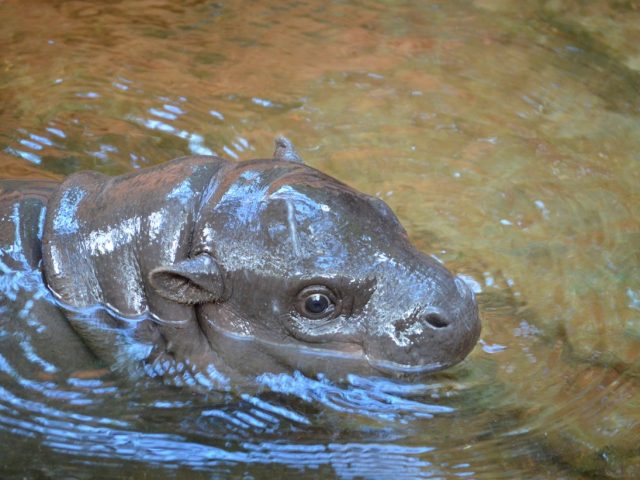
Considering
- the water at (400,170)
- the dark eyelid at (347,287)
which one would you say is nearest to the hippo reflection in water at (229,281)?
the dark eyelid at (347,287)

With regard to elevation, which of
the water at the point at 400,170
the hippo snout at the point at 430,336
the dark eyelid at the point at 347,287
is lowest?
the water at the point at 400,170

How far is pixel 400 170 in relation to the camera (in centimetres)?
685

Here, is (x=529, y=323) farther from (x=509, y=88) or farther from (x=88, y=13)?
(x=88, y=13)

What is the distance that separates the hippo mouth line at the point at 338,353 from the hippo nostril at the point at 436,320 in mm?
229

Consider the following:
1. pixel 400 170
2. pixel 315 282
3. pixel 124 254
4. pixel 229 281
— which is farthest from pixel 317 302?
pixel 400 170

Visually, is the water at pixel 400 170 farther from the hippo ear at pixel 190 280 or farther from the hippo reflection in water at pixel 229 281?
the hippo ear at pixel 190 280

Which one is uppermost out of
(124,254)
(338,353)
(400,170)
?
(124,254)

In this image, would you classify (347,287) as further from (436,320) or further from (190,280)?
(190,280)

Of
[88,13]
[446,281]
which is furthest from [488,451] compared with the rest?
[88,13]

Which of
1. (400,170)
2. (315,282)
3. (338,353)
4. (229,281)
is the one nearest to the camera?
(315,282)

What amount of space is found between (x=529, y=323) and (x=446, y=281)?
3.53 feet

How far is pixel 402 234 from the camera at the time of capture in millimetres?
4680

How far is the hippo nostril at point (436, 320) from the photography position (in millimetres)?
4445

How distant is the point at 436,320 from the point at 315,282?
1.97 ft
